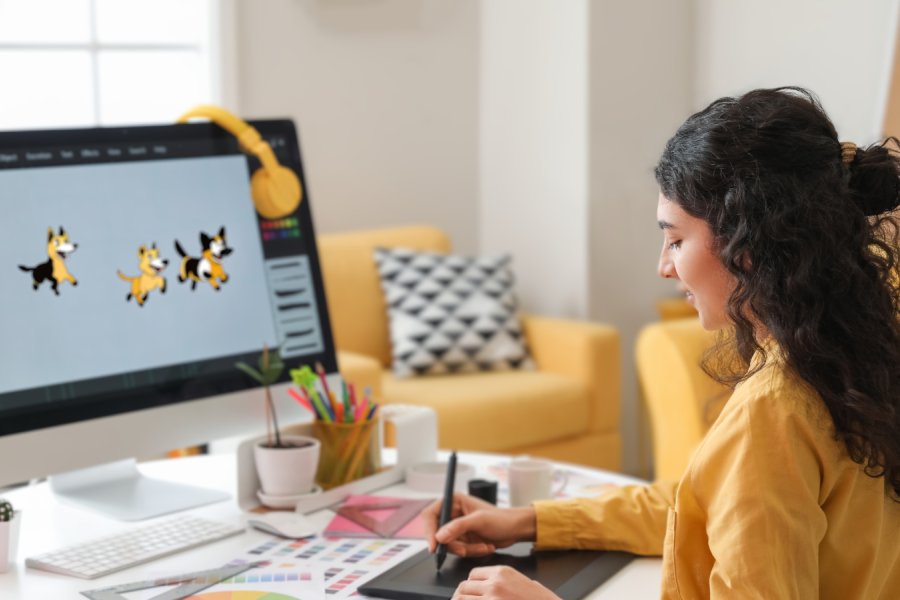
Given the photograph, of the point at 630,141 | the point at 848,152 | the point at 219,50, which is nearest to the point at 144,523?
the point at 848,152

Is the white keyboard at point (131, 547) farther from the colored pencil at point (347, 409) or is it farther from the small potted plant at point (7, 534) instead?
the colored pencil at point (347, 409)

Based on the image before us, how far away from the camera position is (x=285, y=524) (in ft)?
3.54

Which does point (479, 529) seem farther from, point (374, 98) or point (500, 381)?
point (374, 98)

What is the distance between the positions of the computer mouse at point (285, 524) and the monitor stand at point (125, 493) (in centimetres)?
12

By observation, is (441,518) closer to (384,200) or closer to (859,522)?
(859,522)

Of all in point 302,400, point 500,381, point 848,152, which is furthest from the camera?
point 500,381

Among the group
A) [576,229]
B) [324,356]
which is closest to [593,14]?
[576,229]

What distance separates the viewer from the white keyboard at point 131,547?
0.96 metres

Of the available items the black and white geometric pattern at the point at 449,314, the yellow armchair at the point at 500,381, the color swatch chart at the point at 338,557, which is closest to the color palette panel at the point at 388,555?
the color swatch chart at the point at 338,557

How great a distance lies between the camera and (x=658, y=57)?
3260mm

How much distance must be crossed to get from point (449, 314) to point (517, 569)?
1933 millimetres

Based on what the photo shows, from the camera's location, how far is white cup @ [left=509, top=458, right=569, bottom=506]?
1183 mm

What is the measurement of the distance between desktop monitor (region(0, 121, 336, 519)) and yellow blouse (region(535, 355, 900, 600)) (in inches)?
26.1

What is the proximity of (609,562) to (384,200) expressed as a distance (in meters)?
2.62
